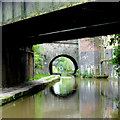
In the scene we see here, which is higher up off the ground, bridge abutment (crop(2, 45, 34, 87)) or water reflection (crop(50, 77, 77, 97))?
bridge abutment (crop(2, 45, 34, 87))

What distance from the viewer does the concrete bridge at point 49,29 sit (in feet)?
14.5

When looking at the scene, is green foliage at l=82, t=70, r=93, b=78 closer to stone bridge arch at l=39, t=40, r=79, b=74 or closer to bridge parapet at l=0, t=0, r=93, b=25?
stone bridge arch at l=39, t=40, r=79, b=74

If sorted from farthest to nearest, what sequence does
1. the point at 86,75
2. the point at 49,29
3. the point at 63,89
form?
the point at 86,75
the point at 63,89
the point at 49,29

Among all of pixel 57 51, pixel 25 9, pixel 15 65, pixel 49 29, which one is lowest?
pixel 15 65

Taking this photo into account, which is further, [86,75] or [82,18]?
[86,75]

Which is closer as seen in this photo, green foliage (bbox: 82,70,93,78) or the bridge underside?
the bridge underside

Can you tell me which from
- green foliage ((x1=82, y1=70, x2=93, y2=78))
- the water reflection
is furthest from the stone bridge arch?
the water reflection

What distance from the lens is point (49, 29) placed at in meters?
6.45

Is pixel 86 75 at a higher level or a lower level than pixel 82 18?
lower

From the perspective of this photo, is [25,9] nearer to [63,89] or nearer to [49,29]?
[49,29]

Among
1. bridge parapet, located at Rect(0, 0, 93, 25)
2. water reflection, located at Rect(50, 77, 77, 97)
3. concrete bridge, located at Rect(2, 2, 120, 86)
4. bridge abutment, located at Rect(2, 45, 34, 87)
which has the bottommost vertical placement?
water reflection, located at Rect(50, 77, 77, 97)

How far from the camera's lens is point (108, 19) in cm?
514

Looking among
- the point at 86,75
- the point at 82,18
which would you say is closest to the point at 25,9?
the point at 82,18

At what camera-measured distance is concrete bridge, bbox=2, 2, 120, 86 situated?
14.5 ft
